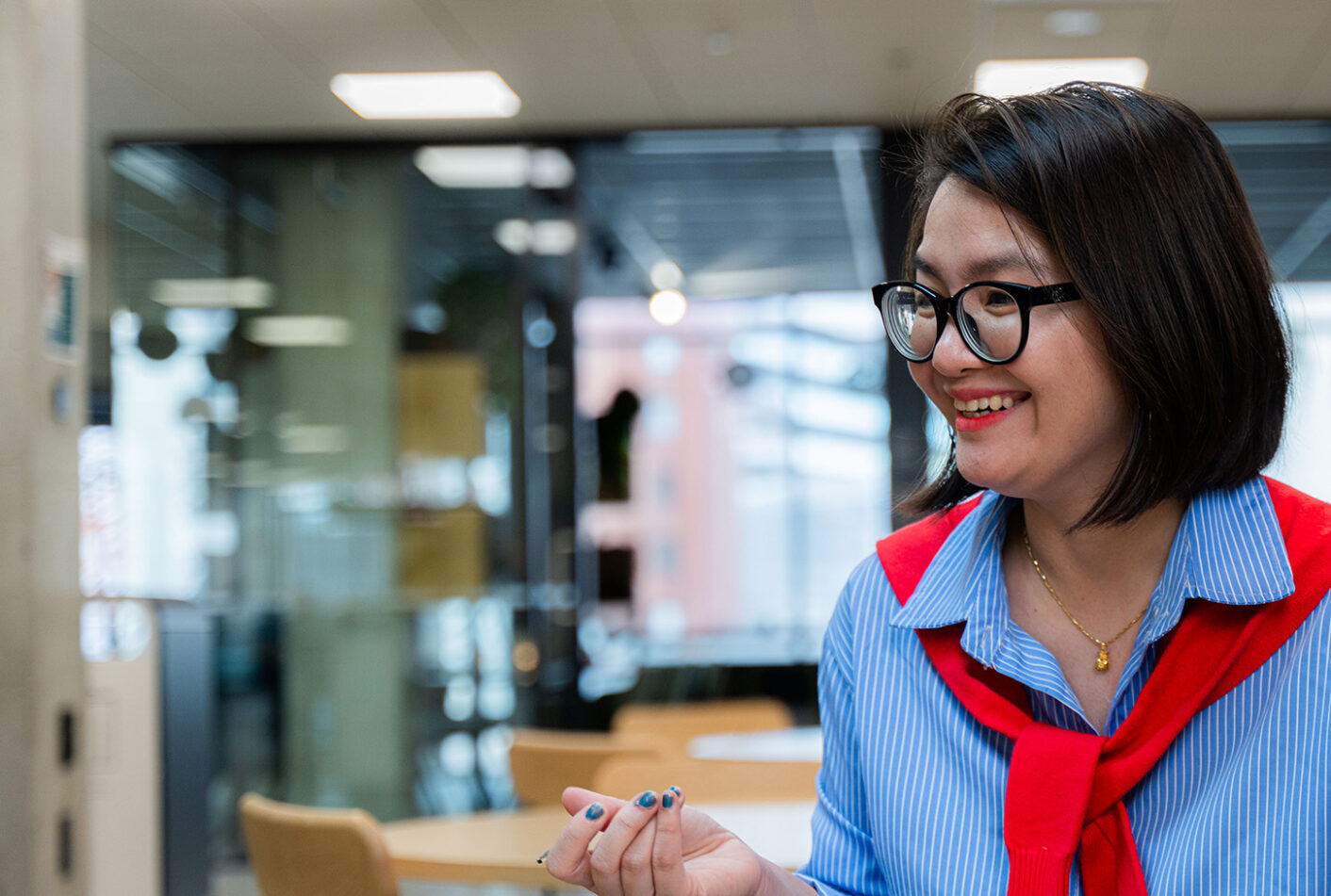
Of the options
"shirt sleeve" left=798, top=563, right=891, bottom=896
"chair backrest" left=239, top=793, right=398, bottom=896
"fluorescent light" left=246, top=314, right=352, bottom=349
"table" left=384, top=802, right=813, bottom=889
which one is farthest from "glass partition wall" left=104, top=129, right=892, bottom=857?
"shirt sleeve" left=798, top=563, right=891, bottom=896

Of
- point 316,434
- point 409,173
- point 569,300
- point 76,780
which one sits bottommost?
point 76,780

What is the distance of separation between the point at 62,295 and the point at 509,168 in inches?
143

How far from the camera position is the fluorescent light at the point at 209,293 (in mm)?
5770

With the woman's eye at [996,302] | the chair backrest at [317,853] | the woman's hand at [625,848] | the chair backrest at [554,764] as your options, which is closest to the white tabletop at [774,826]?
the chair backrest at [554,764]

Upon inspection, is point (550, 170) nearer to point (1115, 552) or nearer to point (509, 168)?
point (509, 168)

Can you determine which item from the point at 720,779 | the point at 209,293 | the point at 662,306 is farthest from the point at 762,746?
the point at 209,293

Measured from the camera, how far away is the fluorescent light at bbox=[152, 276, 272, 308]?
577 centimetres

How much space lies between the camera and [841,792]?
1.23m

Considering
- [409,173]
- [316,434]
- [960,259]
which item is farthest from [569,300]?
[960,259]

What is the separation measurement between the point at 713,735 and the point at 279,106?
336 centimetres

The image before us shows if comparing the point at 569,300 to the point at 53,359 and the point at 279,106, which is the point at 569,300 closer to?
the point at 279,106

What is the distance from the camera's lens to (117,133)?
567cm

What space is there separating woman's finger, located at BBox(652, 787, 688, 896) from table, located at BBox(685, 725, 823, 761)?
6.91 feet

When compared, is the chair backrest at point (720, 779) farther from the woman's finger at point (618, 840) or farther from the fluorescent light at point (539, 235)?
the fluorescent light at point (539, 235)
